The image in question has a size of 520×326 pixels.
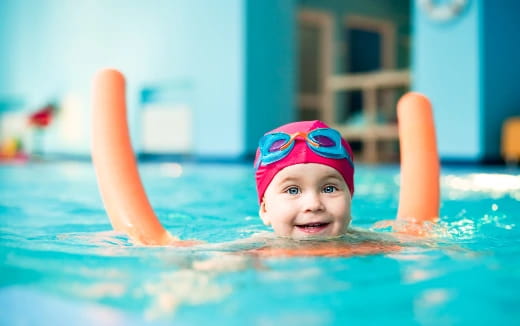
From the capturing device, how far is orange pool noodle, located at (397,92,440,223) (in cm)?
312

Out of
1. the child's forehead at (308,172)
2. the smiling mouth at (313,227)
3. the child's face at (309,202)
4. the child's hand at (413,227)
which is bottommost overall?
the child's hand at (413,227)

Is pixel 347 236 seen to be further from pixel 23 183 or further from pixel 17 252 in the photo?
pixel 23 183

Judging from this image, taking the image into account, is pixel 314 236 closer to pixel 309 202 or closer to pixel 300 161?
pixel 309 202

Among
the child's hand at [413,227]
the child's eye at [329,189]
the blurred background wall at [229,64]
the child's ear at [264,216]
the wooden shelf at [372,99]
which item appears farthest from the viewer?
the wooden shelf at [372,99]

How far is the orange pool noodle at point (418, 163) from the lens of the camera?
10.3 ft

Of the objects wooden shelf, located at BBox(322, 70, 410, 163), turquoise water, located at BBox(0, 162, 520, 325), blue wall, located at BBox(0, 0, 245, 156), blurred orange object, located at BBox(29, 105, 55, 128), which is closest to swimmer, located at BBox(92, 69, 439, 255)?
turquoise water, located at BBox(0, 162, 520, 325)

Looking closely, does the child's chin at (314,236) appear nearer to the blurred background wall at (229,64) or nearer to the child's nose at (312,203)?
the child's nose at (312,203)

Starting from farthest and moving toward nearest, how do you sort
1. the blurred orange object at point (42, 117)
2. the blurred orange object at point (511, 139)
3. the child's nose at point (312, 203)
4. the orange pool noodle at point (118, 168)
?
the blurred orange object at point (42, 117) < the blurred orange object at point (511, 139) < the orange pool noodle at point (118, 168) < the child's nose at point (312, 203)

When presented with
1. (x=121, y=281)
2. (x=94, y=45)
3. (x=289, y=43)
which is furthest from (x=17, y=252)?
(x=94, y=45)

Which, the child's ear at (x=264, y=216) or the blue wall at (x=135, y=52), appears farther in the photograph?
the blue wall at (x=135, y=52)

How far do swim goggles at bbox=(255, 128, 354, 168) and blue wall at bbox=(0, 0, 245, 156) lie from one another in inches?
311

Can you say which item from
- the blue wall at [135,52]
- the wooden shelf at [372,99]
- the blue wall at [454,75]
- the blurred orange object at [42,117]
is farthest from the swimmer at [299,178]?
the blurred orange object at [42,117]

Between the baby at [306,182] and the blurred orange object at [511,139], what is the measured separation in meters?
6.51

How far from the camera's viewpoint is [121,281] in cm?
186
